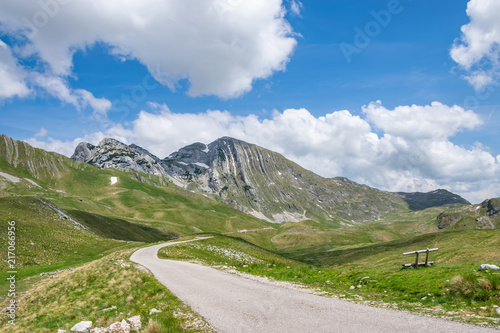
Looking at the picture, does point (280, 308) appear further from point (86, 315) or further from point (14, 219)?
point (14, 219)

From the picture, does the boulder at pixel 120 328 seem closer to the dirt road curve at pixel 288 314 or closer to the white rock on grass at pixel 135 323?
the white rock on grass at pixel 135 323

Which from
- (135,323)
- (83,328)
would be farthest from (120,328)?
(83,328)

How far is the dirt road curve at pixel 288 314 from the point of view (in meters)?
10.7

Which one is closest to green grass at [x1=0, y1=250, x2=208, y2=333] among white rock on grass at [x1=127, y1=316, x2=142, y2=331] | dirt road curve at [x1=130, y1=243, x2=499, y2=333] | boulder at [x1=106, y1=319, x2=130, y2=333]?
white rock on grass at [x1=127, y1=316, x2=142, y2=331]

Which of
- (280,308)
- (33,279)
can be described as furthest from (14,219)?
(280,308)

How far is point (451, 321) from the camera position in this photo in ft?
35.5

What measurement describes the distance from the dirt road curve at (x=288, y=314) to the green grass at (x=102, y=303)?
119 cm

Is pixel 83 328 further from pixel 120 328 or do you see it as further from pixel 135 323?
pixel 135 323

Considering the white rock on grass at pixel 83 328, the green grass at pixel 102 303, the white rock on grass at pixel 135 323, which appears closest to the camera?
the white rock on grass at pixel 135 323

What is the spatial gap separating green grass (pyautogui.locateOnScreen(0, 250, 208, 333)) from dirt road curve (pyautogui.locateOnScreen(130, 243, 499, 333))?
3.90ft

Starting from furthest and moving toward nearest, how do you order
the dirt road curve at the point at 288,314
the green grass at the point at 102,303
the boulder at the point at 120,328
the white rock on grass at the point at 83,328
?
the green grass at the point at 102,303 → the white rock on grass at the point at 83,328 → the boulder at the point at 120,328 → the dirt road curve at the point at 288,314

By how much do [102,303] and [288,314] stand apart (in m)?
13.4

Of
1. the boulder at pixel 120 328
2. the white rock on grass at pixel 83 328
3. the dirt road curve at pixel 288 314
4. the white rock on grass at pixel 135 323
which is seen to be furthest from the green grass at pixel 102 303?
the dirt road curve at pixel 288 314

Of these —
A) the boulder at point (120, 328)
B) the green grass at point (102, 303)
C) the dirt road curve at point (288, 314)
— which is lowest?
the green grass at point (102, 303)
